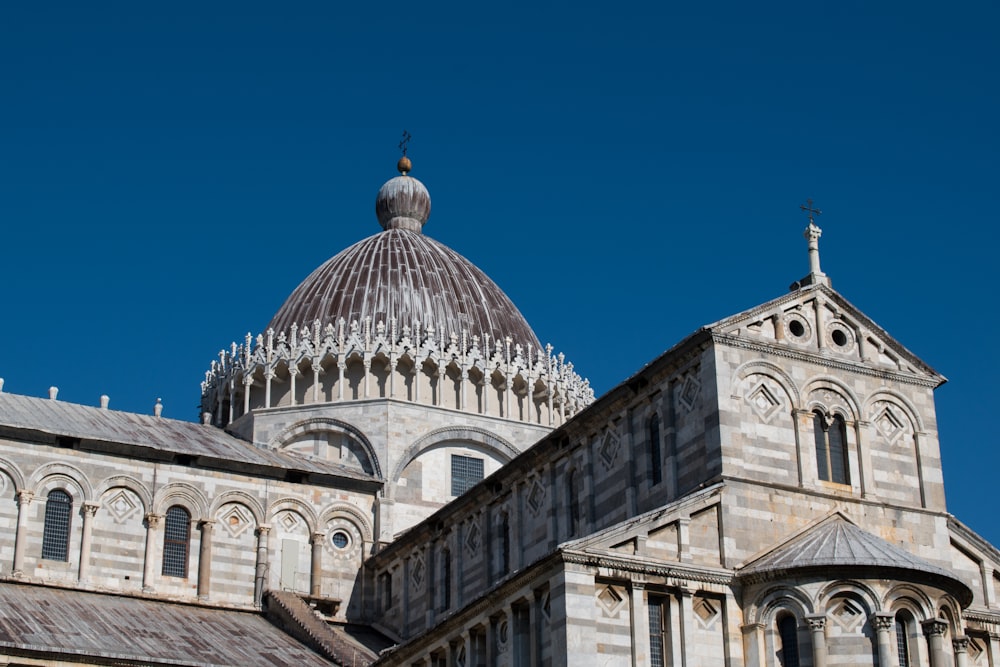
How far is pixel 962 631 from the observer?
31.4 meters

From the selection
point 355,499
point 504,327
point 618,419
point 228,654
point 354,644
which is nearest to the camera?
point 618,419

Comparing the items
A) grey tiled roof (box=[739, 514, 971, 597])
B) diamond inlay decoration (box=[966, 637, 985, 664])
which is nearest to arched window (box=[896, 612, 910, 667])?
grey tiled roof (box=[739, 514, 971, 597])

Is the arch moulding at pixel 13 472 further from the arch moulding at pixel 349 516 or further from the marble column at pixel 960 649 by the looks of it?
the marble column at pixel 960 649

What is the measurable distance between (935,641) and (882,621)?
125 cm

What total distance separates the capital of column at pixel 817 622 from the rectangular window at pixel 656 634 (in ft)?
9.24

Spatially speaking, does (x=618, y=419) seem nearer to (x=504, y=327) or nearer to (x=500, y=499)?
(x=500, y=499)

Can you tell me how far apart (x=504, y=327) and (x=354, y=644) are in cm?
1350

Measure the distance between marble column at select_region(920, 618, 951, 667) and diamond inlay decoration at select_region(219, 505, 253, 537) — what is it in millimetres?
22554

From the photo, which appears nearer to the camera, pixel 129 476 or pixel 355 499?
pixel 129 476

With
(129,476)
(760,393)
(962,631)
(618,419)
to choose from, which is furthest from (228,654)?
(962,631)

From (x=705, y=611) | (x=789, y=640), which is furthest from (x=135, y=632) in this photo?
(x=789, y=640)

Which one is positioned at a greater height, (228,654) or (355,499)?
(355,499)

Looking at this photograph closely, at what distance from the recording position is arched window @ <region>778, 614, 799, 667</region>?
3060 cm

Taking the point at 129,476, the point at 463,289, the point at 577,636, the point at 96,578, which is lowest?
the point at 577,636
